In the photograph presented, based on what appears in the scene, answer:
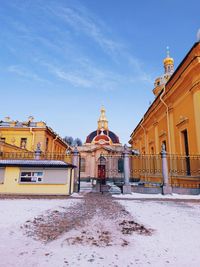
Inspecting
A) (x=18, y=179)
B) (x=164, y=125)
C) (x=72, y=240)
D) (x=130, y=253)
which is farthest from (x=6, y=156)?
(x=130, y=253)

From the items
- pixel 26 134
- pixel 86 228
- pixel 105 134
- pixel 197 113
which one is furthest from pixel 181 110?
pixel 105 134

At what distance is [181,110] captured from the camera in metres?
14.6

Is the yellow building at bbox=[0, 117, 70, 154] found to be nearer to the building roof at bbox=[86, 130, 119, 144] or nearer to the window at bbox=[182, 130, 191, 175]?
the window at bbox=[182, 130, 191, 175]

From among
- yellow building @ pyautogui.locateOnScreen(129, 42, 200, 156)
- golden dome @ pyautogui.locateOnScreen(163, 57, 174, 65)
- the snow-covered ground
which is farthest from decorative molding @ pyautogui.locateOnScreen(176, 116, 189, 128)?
golden dome @ pyautogui.locateOnScreen(163, 57, 174, 65)

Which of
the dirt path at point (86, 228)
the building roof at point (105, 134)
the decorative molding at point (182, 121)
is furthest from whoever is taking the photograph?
the building roof at point (105, 134)

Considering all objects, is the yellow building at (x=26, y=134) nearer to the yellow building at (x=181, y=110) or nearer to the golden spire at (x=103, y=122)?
the yellow building at (x=181, y=110)

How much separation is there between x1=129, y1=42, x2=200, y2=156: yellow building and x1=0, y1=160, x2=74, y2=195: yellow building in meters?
8.90

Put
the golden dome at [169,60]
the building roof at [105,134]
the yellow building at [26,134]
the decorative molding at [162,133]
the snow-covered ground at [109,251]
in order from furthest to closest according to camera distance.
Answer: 1. the building roof at [105,134]
2. the golden dome at [169,60]
3. the yellow building at [26,134]
4. the decorative molding at [162,133]
5. the snow-covered ground at [109,251]

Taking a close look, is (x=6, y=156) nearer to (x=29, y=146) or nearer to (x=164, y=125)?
(x=29, y=146)

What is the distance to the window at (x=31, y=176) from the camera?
12.0 m

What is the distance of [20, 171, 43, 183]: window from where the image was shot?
12023mm

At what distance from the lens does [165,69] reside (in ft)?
109

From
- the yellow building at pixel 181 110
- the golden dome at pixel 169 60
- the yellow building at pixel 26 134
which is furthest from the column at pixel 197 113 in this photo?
the golden dome at pixel 169 60

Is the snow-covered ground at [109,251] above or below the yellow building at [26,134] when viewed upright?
below
